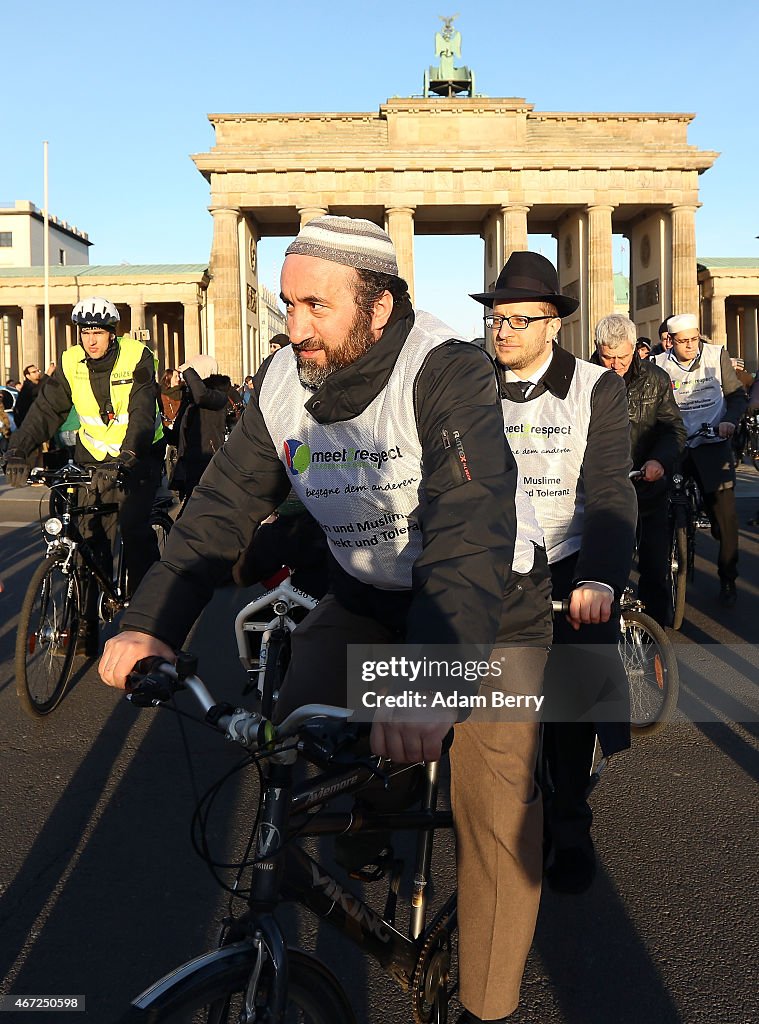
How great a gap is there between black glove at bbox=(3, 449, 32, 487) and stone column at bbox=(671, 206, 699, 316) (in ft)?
150

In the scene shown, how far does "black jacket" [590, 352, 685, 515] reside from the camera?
5840 mm

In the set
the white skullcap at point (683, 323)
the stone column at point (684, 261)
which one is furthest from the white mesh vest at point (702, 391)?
the stone column at point (684, 261)

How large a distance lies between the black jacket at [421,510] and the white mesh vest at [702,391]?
5.69m

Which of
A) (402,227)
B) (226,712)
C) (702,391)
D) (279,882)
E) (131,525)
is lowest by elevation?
(279,882)

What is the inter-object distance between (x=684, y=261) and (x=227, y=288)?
68.8 ft

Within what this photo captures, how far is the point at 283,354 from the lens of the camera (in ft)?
7.97

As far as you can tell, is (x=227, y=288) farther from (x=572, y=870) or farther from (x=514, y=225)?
(x=572, y=870)

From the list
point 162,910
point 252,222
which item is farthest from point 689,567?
point 252,222

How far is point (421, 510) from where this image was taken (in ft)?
6.97

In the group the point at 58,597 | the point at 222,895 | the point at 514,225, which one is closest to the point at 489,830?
the point at 222,895

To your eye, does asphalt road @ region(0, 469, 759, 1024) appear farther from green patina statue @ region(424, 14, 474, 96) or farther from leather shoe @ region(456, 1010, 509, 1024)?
green patina statue @ region(424, 14, 474, 96)

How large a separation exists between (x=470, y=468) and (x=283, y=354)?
674 millimetres

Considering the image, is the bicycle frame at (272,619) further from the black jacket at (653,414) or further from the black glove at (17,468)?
the black jacket at (653,414)

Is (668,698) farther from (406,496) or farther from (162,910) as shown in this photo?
(406,496)
